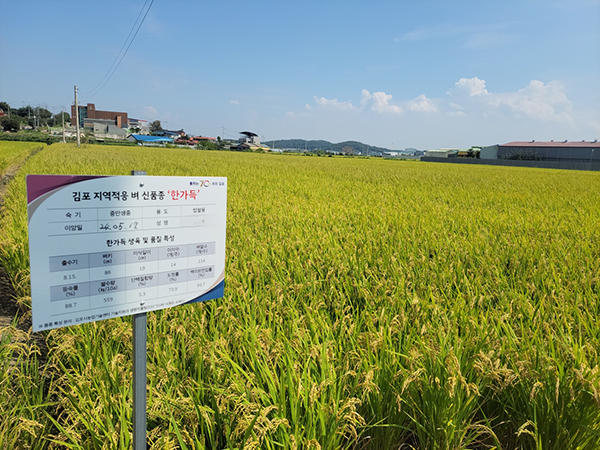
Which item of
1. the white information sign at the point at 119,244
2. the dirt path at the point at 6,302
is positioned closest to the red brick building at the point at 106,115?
the dirt path at the point at 6,302

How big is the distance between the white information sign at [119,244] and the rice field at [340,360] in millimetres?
422

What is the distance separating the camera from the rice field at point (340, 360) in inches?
54.7

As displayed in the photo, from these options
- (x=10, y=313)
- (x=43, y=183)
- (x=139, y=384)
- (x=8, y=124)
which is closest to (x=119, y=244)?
(x=43, y=183)

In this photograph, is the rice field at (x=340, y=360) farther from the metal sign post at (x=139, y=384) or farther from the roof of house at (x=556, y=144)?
the roof of house at (x=556, y=144)

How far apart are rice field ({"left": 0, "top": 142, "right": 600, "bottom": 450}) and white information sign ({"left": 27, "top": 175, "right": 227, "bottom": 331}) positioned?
1.38 feet

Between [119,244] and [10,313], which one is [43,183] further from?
[10,313]

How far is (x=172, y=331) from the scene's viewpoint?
1.96 metres

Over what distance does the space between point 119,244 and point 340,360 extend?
1053mm

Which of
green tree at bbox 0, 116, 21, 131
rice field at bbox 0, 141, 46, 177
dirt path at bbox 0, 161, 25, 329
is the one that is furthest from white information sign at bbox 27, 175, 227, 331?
green tree at bbox 0, 116, 21, 131

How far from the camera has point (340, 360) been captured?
67.6 inches

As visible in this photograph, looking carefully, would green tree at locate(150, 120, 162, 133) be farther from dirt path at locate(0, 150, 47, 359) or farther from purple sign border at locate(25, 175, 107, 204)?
purple sign border at locate(25, 175, 107, 204)

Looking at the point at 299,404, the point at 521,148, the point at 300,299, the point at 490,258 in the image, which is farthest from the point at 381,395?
the point at 521,148

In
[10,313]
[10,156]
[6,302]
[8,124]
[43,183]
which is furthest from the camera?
[8,124]

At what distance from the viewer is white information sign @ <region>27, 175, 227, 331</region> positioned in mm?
1083
